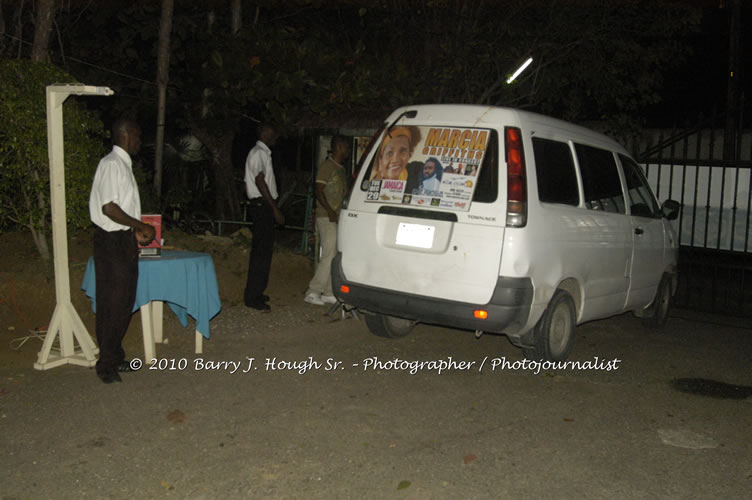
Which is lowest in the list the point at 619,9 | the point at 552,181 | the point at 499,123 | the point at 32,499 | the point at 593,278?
the point at 32,499

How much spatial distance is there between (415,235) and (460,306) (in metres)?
0.66

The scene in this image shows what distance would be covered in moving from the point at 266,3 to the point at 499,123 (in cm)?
950

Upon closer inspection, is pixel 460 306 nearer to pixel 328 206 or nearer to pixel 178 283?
pixel 178 283

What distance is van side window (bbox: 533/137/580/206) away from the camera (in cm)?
564

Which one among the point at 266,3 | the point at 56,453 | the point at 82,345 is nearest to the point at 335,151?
the point at 82,345

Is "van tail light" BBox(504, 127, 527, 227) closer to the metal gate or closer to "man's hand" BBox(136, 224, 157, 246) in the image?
"man's hand" BBox(136, 224, 157, 246)

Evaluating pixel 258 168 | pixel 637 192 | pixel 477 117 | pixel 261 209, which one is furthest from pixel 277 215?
pixel 637 192

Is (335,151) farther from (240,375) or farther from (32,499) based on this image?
(32,499)

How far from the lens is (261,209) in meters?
7.57

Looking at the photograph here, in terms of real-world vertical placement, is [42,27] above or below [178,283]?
above

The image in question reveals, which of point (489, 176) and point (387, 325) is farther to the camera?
point (387, 325)

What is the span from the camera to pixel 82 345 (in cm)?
568

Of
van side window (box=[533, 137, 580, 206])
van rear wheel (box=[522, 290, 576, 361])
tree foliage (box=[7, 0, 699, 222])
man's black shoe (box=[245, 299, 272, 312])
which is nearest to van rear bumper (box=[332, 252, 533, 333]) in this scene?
van rear wheel (box=[522, 290, 576, 361])

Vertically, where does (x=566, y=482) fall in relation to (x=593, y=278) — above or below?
below
